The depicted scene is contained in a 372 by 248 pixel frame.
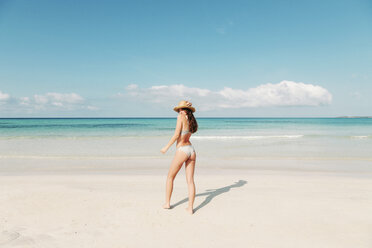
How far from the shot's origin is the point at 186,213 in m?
4.47

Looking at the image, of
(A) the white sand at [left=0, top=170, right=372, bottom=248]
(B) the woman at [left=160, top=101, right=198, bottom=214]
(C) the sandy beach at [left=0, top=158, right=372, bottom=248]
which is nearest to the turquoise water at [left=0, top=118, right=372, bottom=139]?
(C) the sandy beach at [left=0, top=158, right=372, bottom=248]

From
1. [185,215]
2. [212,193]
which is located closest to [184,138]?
[185,215]

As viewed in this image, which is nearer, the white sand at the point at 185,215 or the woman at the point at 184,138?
the white sand at the point at 185,215

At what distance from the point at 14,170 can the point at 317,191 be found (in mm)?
10624

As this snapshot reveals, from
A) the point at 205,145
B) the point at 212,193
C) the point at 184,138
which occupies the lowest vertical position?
the point at 205,145

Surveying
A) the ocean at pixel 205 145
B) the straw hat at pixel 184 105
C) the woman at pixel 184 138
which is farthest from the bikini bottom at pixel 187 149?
the ocean at pixel 205 145

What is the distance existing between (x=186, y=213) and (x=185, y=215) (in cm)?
10

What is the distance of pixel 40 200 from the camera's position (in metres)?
4.91

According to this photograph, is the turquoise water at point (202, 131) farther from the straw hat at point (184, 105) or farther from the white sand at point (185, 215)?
the straw hat at point (184, 105)

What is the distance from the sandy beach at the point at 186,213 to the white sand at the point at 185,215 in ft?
0.05

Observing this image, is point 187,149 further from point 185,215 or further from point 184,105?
point 185,215

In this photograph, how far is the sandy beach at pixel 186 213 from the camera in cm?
346

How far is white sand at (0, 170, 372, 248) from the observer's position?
3.44 metres

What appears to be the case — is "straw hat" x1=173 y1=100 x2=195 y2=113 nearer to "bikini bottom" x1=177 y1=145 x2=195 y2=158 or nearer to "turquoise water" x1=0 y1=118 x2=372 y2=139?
"bikini bottom" x1=177 y1=145 x2=195 y2=158
